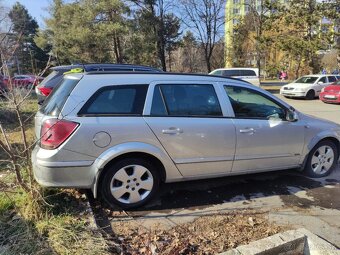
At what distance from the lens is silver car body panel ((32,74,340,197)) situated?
3.86 meters

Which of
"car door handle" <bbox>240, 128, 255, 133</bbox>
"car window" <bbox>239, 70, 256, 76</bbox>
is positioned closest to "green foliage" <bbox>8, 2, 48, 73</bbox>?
"car door handle" <bbox>240, 128, 255, 133</bbox>

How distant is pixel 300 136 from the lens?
16.9ft

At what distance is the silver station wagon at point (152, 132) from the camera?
3.87m

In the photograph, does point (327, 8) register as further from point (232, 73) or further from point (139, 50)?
point (139, 50)

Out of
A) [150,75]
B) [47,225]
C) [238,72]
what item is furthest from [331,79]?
[47,225]

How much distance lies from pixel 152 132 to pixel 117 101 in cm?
55

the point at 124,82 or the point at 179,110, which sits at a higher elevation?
the point at 124,82

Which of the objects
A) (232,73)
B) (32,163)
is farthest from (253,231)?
(232,73)

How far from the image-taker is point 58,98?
415cm

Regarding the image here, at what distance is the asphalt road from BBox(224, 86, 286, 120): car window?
3.47ft

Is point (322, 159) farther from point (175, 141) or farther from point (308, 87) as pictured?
point (308, 87)

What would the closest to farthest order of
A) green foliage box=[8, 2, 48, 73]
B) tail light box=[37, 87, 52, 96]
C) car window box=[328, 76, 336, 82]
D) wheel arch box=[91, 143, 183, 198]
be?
green foliage box=[8, 2, 48, 73]
wheel arch box=[91, 143, 183, 198]
tail light box=[37, 87, 52, 96]
car window box=[328, 76, 336, 82]

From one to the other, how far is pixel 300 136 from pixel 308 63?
25971mm

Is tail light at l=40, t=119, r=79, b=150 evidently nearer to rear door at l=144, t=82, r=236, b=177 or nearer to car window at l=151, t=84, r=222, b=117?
rear door at l=144, t=82, r=236, b=177
